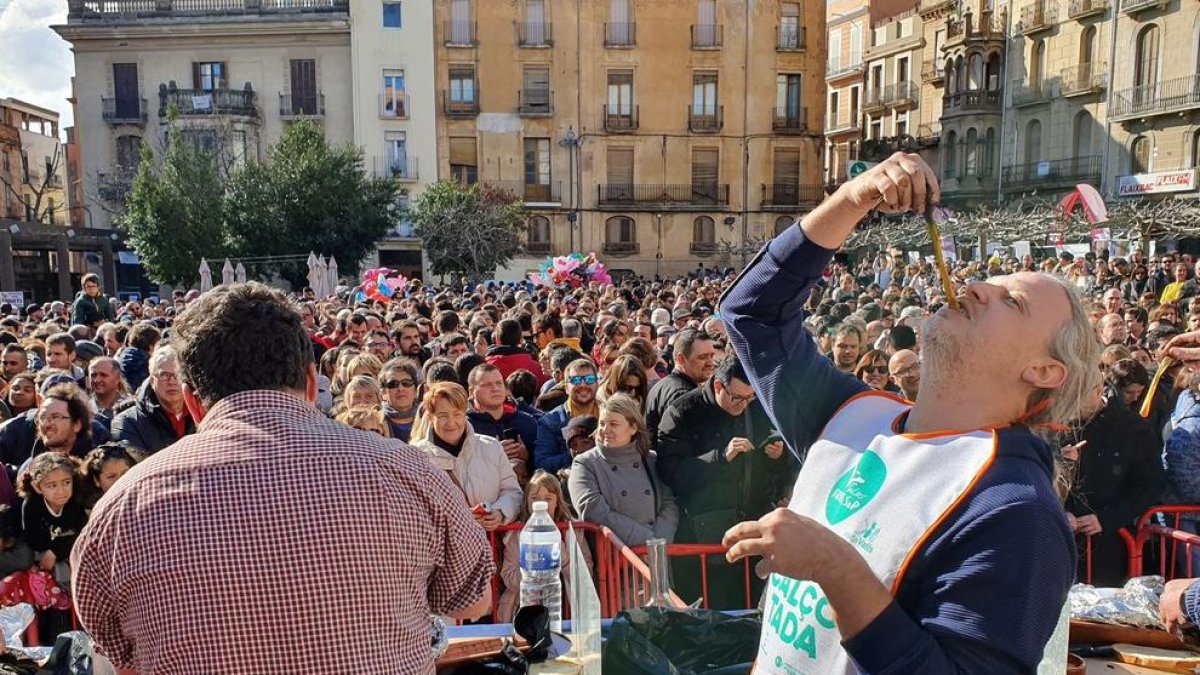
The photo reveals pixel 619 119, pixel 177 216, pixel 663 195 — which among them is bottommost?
pixel 177 216

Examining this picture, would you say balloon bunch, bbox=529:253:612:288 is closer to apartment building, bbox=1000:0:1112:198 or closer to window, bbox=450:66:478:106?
window, bbox=450:66:478:106

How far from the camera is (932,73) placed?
1578 inches

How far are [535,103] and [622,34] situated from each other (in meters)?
4.41

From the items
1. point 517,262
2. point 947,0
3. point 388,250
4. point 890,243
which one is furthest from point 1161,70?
point 388,250

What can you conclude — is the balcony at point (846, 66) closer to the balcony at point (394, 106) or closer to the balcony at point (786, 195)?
the balcony at point (786, 195)

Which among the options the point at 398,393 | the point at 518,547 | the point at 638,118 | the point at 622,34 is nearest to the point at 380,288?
the point at 398,393

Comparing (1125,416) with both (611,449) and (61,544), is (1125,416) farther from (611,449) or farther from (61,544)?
(61,544)

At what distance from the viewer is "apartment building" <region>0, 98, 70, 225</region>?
44469 mm

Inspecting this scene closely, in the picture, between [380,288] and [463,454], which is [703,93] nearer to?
[380,288]

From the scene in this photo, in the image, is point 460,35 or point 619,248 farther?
point 619,248

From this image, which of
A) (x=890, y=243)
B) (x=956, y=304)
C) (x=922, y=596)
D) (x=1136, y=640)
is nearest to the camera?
(x=922, y=596)

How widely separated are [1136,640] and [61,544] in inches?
177

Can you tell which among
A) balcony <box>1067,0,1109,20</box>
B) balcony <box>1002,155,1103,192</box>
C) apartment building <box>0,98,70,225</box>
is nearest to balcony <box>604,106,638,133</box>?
balcony <box>1002,155,1103,192</box>

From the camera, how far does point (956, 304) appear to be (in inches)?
68.6
